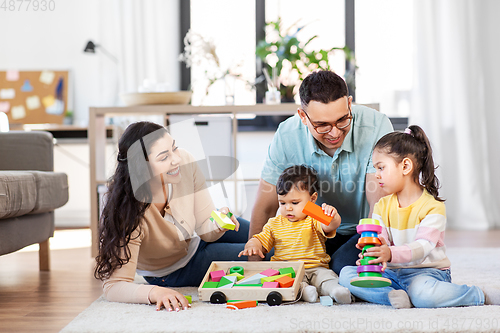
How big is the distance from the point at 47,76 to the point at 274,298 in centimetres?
266

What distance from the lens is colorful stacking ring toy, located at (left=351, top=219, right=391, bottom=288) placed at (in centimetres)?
124

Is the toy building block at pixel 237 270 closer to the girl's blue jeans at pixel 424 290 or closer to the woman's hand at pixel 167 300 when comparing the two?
the woman's hand at pixel 167 300

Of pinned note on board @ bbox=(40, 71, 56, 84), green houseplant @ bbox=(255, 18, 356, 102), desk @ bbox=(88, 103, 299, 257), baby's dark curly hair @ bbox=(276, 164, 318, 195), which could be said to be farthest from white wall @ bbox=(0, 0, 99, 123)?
baby's dark curly hair @ bbox=(276, 164, 318, 195)

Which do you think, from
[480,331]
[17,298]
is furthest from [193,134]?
[480,331]

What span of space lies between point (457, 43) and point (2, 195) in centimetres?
269

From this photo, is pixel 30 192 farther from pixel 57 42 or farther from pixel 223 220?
pixel 57 42

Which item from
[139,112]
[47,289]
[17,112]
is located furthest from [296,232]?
[17,112]

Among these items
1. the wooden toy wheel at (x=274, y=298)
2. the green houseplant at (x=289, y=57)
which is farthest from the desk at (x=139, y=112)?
the wooden toy wheel at (x=274, y=298)

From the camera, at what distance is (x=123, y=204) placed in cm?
138

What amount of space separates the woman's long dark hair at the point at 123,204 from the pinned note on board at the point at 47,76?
2224mm

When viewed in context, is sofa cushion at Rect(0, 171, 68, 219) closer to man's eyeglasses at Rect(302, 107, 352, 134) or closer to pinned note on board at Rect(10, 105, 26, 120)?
man's eyeglasses at Rect(302, 107, 352, 134)

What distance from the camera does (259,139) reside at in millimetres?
3381

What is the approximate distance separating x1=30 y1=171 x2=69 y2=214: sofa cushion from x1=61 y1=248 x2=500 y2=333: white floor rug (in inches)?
21.7

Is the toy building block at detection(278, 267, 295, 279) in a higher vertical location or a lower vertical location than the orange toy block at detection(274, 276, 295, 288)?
higher
